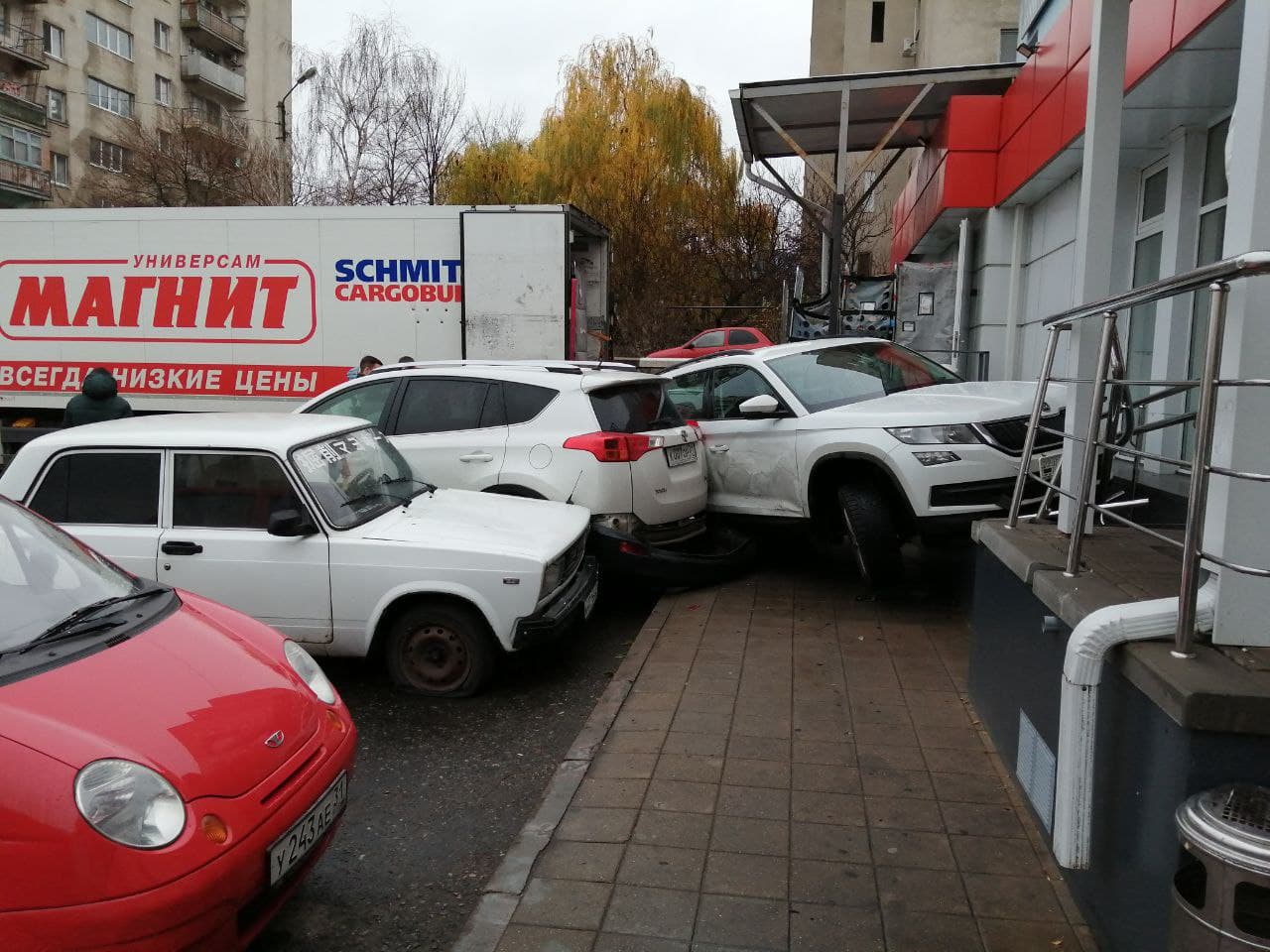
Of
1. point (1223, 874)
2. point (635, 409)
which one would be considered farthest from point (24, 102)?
point (1223, 874)

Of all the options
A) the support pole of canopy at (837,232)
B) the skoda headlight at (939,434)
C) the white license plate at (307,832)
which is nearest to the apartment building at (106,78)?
the support pole of canopy at (837,232)

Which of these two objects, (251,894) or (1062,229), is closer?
(251,894)

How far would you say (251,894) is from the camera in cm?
262

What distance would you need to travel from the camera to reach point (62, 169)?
38969 mm

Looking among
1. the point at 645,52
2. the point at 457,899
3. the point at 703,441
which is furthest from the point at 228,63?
the point at 457,899

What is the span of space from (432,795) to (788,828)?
1584mm

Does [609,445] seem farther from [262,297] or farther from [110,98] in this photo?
[110,98]

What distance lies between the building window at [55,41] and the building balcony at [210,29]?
886 centimetres

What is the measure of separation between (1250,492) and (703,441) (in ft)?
17.8

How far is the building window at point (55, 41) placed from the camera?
38500mm

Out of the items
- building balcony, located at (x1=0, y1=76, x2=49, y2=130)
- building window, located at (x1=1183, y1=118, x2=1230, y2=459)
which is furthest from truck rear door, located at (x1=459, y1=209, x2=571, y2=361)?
building balcony, located at (x1=0, y1=76, x2=49, y2=130)

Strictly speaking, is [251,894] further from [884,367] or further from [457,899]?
[884,367]

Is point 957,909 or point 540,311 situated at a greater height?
point 540,311

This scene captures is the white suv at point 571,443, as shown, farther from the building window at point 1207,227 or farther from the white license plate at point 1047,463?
the building window at point 1207,227
